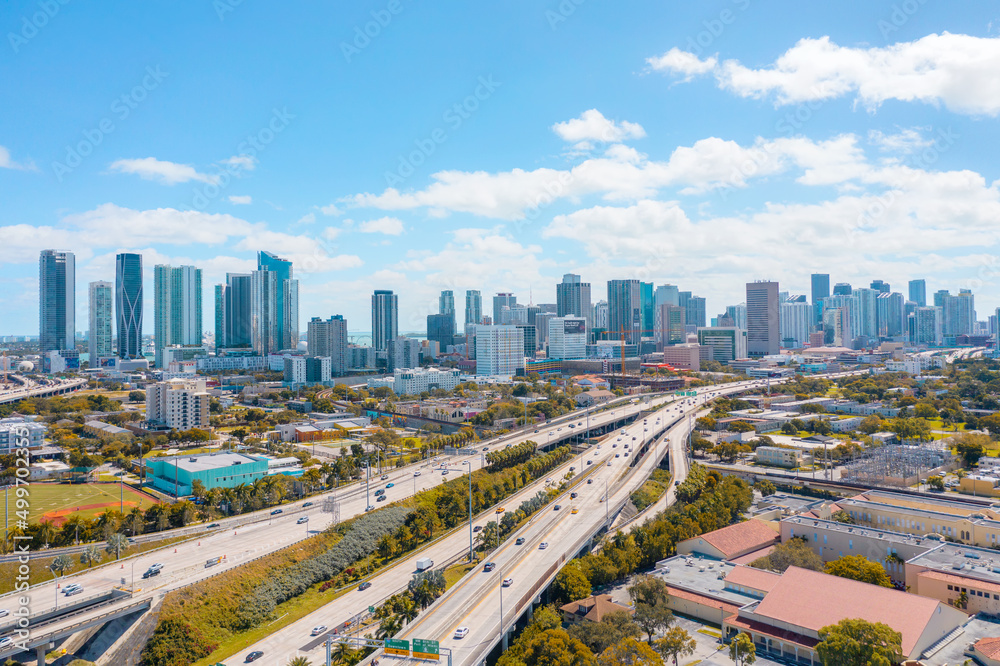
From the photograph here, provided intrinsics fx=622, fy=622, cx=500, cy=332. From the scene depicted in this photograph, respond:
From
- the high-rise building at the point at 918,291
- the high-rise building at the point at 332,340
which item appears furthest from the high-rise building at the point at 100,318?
the high-rise building at the point at 918,291

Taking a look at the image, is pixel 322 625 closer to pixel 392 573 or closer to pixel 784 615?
pixel 392 573

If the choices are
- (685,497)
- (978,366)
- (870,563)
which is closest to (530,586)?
Result: (870,563)

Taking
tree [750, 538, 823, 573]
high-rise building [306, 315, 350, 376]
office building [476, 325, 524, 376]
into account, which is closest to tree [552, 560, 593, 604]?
tree [750, 538, 823, 573]

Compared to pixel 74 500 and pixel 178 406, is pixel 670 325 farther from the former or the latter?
pixel 74 500

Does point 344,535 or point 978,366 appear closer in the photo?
point 344,535

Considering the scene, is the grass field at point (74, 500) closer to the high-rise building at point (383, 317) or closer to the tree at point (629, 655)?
the tree at point (629, 655)
